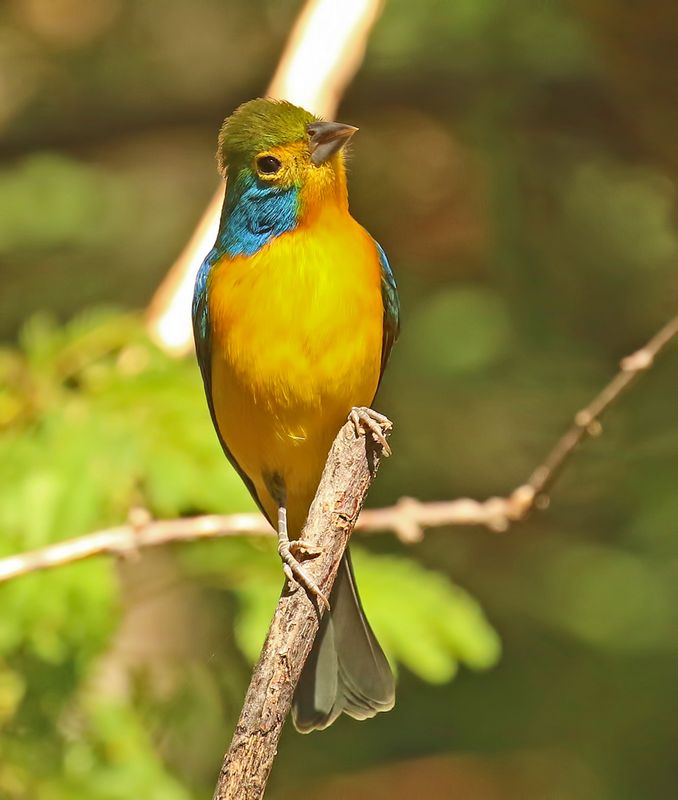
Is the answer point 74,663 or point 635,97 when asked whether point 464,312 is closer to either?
point 635,97

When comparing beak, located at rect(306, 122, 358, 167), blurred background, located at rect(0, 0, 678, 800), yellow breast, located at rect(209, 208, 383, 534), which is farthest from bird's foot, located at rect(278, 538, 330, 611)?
blurred background, located at rect(0, 0, 678, 800)

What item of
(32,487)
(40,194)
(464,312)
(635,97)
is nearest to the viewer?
(32,487)

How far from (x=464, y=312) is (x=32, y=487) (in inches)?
122

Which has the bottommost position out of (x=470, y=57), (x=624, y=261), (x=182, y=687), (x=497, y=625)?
(x=497, y=625)

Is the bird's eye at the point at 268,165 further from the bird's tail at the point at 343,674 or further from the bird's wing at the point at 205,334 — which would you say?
the bird's tail at the point at 343,674

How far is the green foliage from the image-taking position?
4191 mm

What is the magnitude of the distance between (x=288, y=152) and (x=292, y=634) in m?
1.80

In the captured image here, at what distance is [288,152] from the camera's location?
4055 mm

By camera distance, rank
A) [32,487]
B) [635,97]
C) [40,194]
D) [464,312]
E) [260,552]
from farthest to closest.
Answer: [40,194] → [464,312] → [635,97] → [260,552] → [32,487]

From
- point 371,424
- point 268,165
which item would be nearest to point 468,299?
point 268,165

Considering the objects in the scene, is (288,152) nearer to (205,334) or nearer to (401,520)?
(205,334)

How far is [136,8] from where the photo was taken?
27.9 ft

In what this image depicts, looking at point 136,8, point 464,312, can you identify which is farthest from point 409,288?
point 136,8

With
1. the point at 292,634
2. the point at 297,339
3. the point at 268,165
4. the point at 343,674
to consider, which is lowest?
the point at 343,674
